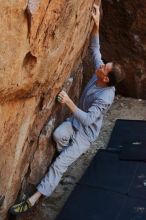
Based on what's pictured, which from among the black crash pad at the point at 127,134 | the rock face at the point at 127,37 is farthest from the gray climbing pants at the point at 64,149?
the rock face at the point at 127,37

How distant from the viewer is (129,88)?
7504 millimetres

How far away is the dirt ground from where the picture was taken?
460cm

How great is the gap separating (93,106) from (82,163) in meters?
1.31

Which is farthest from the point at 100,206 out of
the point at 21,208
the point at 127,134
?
the point at 127,134

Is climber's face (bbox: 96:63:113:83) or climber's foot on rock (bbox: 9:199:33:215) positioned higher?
climber's face (bbox: 96:63:113:83)

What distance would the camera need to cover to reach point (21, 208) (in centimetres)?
A: 422

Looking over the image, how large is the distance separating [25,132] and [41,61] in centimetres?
78

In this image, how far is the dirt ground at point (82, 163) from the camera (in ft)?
15.1

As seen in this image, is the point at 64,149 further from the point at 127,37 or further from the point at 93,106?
the point at 127,37

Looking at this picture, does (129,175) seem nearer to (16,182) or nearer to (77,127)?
(77,127)

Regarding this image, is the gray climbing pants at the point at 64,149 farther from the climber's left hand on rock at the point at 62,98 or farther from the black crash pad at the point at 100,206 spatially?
the climber's left hand on rock at the point at 62,98

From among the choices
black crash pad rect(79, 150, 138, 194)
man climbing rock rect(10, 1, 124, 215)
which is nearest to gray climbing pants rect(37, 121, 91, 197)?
man climbing rock rect(10, 1, 124, 215)

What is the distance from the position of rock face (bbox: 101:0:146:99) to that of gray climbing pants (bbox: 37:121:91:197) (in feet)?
9.13

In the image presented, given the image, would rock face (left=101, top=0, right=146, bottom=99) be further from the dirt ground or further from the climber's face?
the climber's face
